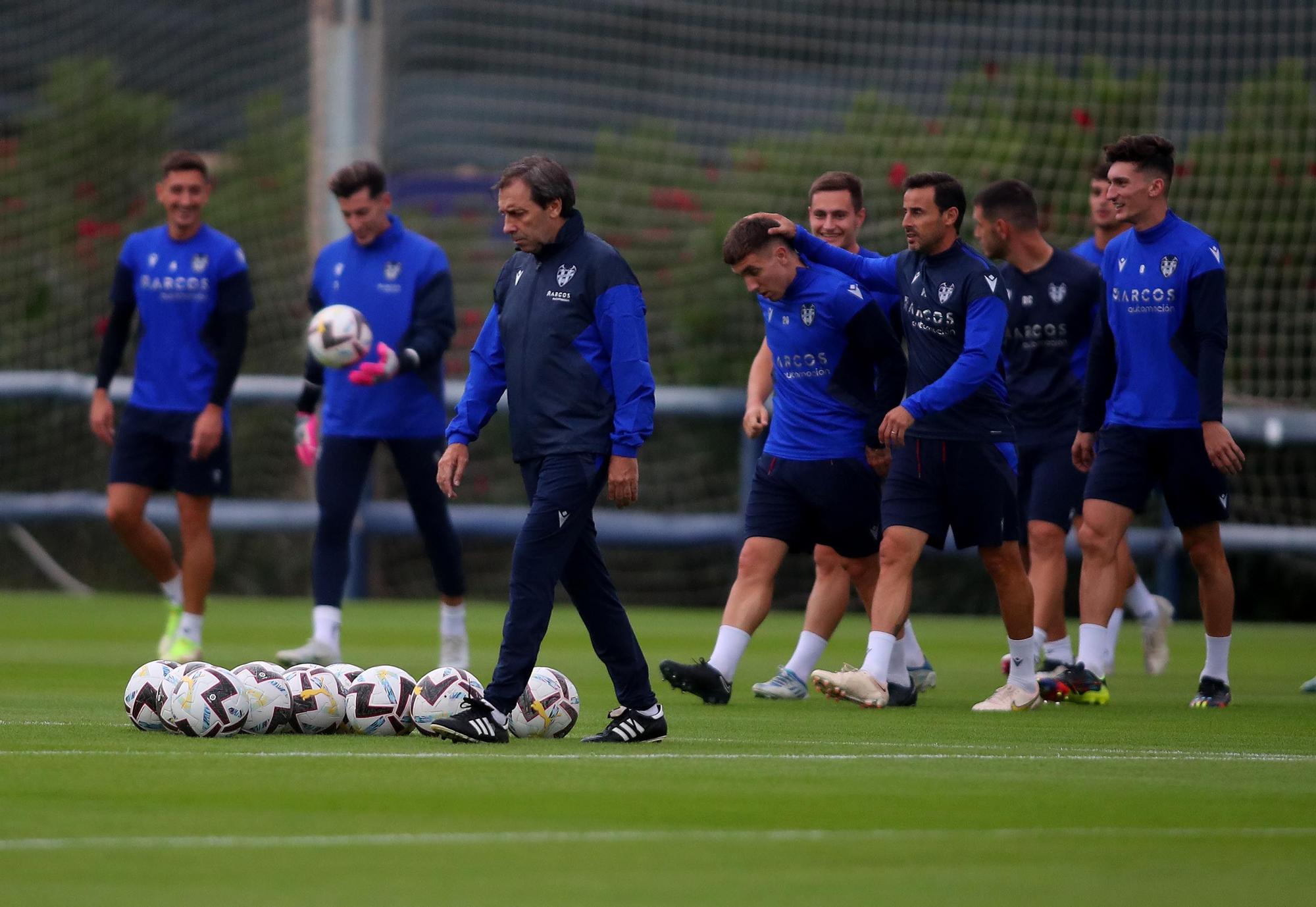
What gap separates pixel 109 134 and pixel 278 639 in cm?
757

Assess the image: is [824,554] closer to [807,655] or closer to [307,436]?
[807,655]

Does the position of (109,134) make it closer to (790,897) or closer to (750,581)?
(750,581)

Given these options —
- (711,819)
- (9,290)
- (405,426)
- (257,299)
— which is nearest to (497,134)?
(257,299)

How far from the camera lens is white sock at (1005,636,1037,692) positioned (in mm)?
8742

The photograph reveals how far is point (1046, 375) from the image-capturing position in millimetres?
10094

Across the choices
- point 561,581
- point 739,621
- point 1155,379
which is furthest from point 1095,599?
point 561,581

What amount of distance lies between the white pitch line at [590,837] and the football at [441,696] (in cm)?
207

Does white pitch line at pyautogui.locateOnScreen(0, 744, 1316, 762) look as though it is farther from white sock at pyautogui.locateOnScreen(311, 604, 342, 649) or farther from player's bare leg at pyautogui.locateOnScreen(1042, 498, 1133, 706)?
white sock at pyautogui.locateOnScreen(311, 604, 342, 649)

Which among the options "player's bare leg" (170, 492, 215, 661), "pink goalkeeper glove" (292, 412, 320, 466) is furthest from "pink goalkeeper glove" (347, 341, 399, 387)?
"player's bare leg" (170, 492, 215, 661)

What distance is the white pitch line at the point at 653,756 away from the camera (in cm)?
636

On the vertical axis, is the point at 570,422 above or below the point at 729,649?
above

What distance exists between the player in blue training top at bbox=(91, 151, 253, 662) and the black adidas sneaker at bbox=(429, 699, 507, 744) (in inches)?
166

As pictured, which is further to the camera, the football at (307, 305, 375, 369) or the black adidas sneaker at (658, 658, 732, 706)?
the football at (307, 305, 375, 369)

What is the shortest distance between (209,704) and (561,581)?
1.22 m
